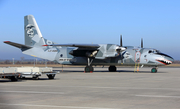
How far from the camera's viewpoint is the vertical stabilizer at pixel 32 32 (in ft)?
127

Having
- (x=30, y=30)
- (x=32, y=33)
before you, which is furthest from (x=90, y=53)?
(x=30, y=30)

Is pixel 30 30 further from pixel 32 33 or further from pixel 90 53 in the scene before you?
pixel 90 53

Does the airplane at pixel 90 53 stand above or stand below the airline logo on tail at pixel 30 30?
below

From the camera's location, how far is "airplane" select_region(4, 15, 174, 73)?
3368cm

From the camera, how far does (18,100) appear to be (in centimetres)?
1031

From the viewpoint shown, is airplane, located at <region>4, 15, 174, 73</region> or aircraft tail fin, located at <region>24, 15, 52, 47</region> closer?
airplane, located at <region>4, 15, 174, 73</region>

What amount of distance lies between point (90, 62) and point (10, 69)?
17.8 m

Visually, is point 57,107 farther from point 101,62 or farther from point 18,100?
point 101,62

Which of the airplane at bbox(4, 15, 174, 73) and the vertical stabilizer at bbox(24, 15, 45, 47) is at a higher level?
the vertical stabilizer at bbox(24, 15, 45, 47)

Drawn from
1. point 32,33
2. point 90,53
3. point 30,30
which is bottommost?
point 90,53

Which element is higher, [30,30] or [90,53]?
[30,30]

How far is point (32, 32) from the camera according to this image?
38.8 metres

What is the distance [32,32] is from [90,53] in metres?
10.4

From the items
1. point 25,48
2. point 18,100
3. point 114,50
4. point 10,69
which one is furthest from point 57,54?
point 18,100
